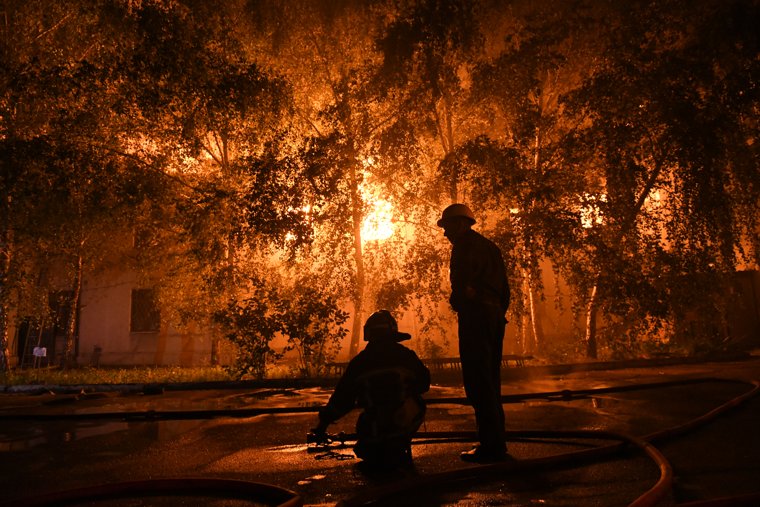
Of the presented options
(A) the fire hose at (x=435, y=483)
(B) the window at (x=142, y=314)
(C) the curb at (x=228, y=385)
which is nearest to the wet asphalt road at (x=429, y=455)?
(A) the fire hose at (x=435, y=483)

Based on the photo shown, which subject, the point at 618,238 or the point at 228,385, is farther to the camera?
the point at 618,238

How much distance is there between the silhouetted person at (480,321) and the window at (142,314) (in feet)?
72.2

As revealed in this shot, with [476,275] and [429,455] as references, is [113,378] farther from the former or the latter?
[476,275]

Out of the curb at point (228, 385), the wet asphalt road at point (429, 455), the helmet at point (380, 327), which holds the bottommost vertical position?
the wet asphalt road at point (429, 455)

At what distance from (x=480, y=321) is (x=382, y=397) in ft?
3.51

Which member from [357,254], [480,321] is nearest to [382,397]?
[480,321]

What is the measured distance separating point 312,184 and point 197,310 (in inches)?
209

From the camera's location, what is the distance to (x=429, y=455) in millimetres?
5172

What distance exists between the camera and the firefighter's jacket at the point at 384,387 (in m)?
4.44

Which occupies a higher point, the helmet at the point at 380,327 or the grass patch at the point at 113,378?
the helmet at the point at 380,327

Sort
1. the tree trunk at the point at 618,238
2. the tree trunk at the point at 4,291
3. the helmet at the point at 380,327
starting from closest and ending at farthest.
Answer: the helmet at the point at 380,327
the tree trunk at the point at 618,238
the tree trunk at the point at 4,291

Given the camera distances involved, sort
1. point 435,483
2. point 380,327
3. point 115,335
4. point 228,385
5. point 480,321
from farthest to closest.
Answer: point 115,335 → point 228,385 → point 480,321 → point 380,327 → point 435,483

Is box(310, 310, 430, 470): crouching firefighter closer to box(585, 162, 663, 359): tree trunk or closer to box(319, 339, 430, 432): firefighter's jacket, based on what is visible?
box(319, 339, 430, 432): firefighter's jacket

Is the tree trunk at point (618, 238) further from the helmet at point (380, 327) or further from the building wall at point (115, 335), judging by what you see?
the building wall at point (115, 335)
